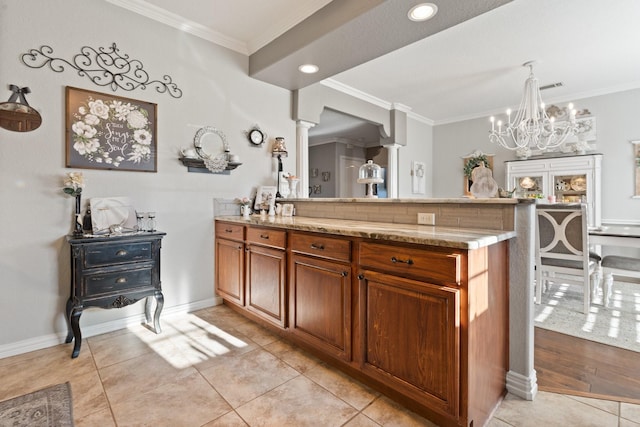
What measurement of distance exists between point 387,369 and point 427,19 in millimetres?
2377

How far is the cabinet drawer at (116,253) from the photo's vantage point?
2143 millimetres

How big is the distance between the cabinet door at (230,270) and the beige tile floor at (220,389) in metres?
0.47

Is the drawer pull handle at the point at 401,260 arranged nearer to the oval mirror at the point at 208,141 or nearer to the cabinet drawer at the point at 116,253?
the cabinet drawer at the point at 116,253

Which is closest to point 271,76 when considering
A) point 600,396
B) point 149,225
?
point 149,225

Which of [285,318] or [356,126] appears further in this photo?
[356,126]

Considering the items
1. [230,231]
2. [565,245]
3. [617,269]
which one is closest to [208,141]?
[230,231]

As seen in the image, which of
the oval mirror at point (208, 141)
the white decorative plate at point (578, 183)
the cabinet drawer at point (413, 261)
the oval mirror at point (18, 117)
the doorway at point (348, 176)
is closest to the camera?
the cabinet drawer at point (413, 261)

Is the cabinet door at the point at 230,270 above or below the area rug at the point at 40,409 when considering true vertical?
above

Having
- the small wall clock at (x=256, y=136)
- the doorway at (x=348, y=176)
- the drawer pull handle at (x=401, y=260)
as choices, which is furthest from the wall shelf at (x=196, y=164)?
the doorway at (x=348, y=176)

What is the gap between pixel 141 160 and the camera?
2.62 metres

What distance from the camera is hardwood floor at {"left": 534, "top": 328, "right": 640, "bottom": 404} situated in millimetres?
1728

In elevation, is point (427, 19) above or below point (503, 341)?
above

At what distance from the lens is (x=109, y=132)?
246cm

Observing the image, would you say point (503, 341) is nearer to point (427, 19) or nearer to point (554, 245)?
point (554, 245)
